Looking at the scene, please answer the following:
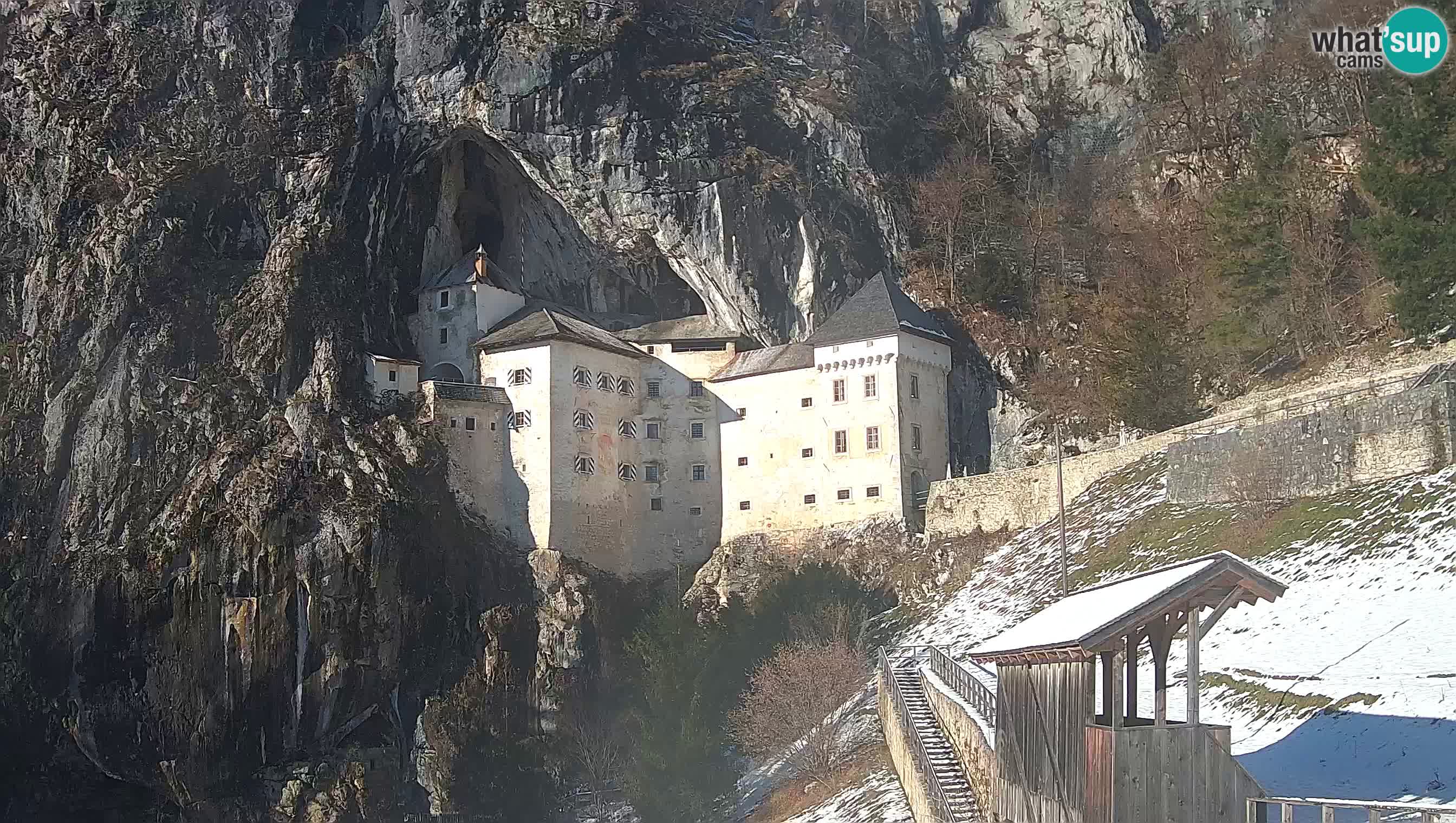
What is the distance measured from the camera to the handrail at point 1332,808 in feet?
46.1

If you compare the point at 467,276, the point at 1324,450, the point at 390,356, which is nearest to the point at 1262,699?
the point at 1324,450

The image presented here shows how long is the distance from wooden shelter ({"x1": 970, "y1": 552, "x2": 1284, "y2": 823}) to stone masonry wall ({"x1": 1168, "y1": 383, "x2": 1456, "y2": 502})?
49.3 feet

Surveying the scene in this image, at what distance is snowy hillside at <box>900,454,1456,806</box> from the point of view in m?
18.9

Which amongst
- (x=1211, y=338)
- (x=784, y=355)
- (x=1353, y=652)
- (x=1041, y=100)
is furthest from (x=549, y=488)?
(x=1353, y=652)

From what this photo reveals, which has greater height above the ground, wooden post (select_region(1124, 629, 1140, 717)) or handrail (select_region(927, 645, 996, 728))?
wooden post (select_region(1124, 629, 1140, 717))

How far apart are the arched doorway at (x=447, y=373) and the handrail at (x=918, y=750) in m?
21.4

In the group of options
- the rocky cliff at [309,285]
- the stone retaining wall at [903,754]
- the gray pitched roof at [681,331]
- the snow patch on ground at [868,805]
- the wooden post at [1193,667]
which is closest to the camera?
the wooden post at [1193,667]

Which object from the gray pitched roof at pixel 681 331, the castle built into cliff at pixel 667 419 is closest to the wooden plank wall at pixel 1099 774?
the castle built into cliff at pixel 667 419

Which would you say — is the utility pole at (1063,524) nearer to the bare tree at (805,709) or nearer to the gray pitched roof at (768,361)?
the bare tree at (805,709)

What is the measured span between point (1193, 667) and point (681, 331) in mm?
38797

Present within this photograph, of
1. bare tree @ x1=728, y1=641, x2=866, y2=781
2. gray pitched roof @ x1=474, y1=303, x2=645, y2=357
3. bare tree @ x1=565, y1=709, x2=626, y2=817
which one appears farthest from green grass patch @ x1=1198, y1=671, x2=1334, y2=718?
gray pitched roof @ x1=474, y1=303, x2=645, y2=357

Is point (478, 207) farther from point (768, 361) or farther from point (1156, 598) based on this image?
point (1156, 598)

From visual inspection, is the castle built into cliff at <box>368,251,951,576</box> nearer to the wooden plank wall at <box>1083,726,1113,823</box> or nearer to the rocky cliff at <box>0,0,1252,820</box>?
the rocky cliff at <box>0,0,1252,820</box>

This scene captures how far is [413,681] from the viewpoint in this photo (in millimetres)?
47500
